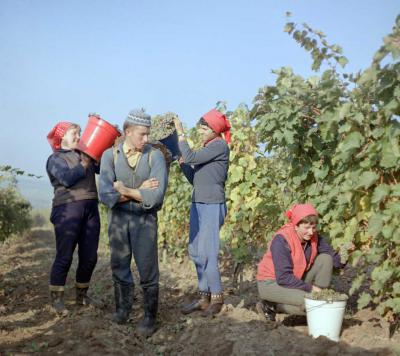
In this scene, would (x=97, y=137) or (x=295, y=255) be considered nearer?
(x=295, y=255)

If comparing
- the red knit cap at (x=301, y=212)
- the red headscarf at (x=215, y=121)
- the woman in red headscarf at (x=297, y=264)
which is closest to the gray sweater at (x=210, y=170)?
the red headscarf at (x=215, y=121)

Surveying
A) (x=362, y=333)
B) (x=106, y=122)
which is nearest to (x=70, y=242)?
(x=106, y=122)

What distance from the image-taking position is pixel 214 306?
15.7 feet

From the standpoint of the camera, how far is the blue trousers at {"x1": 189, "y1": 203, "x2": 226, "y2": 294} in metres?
4.89

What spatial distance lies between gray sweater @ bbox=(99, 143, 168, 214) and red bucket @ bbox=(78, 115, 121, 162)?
300mm

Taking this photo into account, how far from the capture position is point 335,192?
4.03 metres

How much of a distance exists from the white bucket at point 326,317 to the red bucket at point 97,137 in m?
2.30

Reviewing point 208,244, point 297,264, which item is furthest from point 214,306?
point 297,264

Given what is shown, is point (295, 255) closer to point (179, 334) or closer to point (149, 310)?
point (179, 334)

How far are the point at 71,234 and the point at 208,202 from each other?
52.7 inches

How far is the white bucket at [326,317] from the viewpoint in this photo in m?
3.81

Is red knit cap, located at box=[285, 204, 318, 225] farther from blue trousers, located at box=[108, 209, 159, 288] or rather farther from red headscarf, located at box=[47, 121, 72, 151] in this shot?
red headscarf, located at box=[47, 121, 72, 151]

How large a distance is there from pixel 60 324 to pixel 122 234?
977mm

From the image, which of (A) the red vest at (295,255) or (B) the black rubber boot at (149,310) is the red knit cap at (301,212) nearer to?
(A) the red vest at (295,255)
